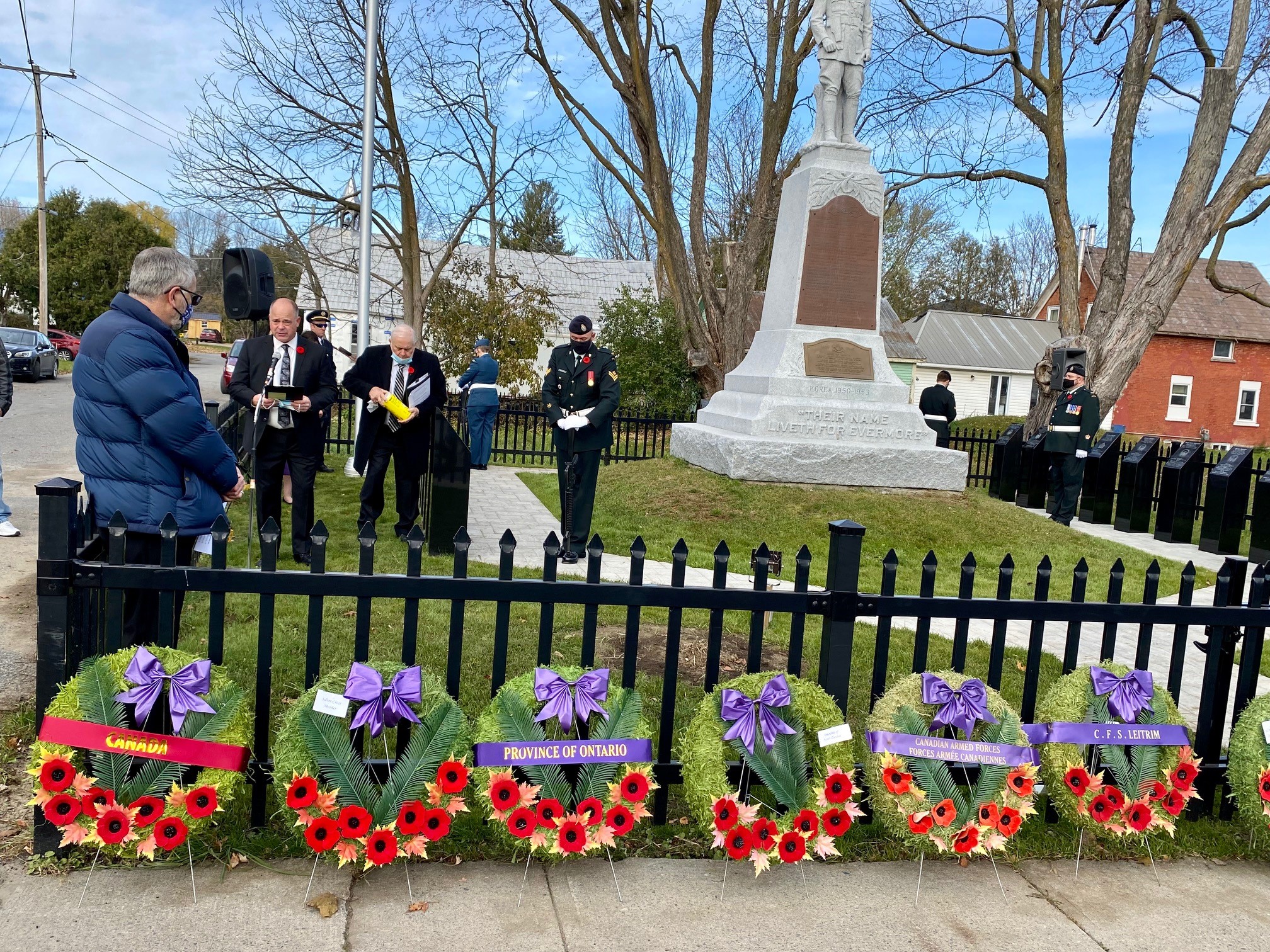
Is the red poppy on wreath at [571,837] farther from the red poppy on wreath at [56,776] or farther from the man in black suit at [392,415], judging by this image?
the man in black suit at [392,415]

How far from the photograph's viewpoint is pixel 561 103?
21.4m

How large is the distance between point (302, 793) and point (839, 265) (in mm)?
10000

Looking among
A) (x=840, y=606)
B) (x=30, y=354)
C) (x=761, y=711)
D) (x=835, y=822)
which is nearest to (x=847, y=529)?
(x=840, y=606)

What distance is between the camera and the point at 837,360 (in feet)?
37.3

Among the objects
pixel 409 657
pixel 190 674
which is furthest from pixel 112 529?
pixel 409 657

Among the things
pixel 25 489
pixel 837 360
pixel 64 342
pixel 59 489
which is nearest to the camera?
pixel 59 489

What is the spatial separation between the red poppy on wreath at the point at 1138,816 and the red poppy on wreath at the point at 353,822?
8.32ft

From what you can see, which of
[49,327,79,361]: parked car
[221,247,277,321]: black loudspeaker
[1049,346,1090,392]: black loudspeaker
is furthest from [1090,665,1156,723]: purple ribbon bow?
[49,327,79,361]: parked car

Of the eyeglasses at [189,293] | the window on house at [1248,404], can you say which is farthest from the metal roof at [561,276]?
the eyeglasses at [189,293]

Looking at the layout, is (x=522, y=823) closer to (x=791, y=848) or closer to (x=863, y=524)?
(x=791, y=848)

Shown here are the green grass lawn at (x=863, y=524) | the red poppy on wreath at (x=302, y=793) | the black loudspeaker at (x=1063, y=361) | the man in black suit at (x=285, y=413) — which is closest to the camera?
the red poppy on wreath at (x=302, y=793)

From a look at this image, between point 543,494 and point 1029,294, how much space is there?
193 feet

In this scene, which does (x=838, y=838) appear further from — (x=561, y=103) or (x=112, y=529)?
(x=561, y=103)

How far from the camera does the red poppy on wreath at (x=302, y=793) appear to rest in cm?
283
